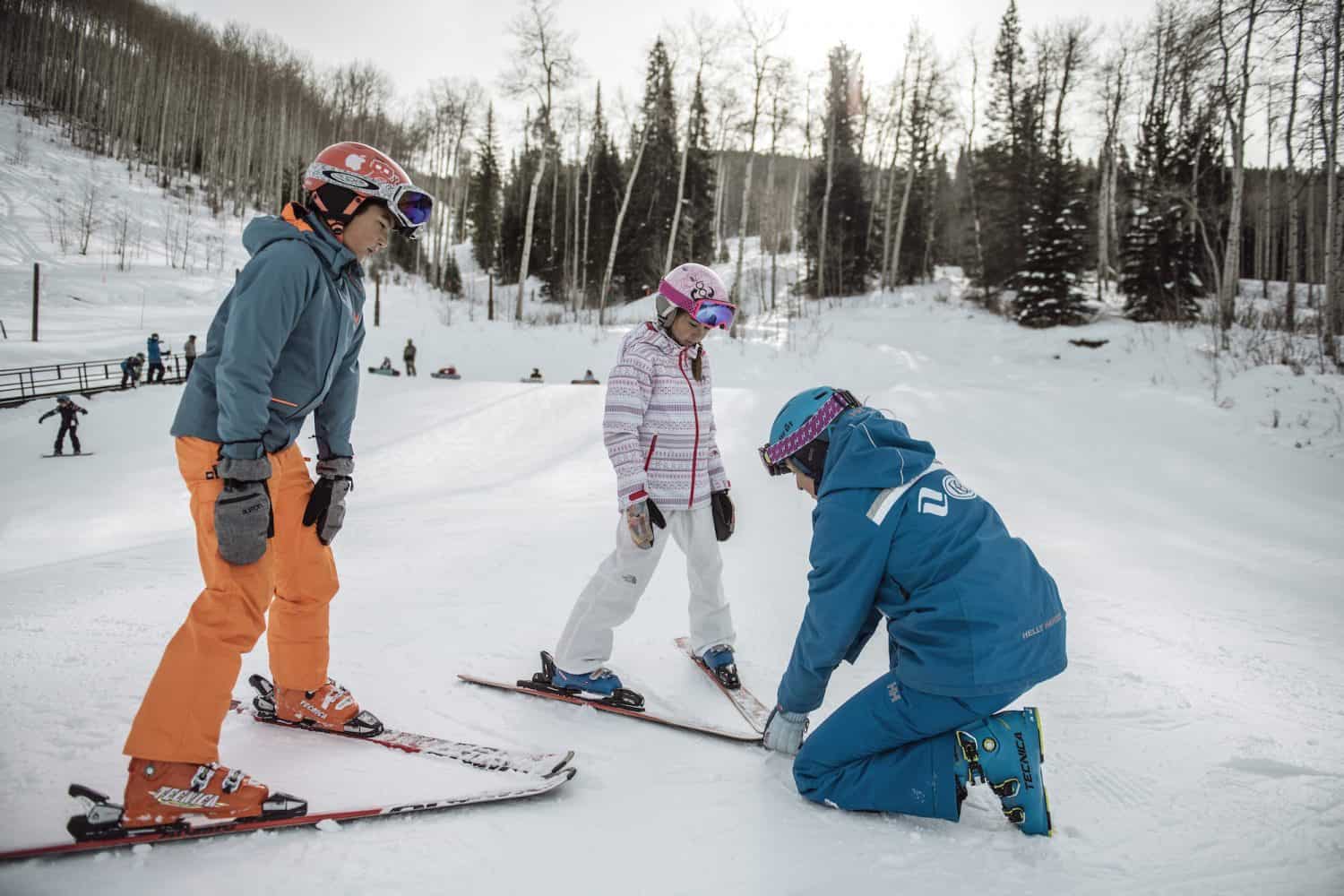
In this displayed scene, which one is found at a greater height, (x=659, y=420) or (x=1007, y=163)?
(x=1007, y=163)

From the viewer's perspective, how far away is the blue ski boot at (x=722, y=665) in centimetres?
315

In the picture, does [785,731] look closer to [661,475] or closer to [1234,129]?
[661,475]

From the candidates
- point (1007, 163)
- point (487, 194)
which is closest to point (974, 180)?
point (1007, 163)

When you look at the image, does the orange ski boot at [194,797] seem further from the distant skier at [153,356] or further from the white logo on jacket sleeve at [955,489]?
the distant skier at [153,356]

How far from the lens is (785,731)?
8.03 ft

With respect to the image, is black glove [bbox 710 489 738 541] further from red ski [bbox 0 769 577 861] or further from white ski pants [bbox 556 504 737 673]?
red ski [bbox 0 769 577 861]

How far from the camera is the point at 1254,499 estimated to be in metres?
6.89

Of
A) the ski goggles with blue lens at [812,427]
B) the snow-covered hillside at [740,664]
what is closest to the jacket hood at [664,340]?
the ski goggles with blue lens at [812,427]

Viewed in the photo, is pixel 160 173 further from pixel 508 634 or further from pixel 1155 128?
pixel 1155 128

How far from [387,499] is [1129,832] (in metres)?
7.17

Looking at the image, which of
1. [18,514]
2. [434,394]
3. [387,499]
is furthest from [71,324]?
[387,499]

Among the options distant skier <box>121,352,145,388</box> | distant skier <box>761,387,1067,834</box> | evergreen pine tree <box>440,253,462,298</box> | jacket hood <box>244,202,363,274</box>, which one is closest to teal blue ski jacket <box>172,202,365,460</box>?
jacket hood <box>244,202,363,274</box>

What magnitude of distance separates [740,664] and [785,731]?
1080 mm

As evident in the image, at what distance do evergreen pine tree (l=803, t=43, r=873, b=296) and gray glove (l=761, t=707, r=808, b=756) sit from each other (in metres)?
27.0
